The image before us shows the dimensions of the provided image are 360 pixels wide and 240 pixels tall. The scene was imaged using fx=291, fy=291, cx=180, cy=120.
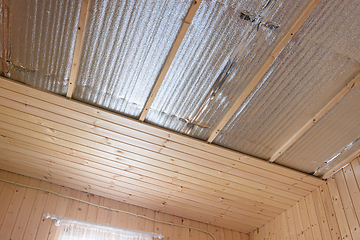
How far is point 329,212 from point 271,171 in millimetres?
769

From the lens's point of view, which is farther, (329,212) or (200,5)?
(329,212)

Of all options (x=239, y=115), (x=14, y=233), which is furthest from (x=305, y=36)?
(x=14, y=233)

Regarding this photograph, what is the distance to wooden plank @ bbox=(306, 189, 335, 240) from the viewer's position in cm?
302

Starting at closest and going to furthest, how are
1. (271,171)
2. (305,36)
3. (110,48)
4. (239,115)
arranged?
(305,36), (110,48), (239,115), (271,171)

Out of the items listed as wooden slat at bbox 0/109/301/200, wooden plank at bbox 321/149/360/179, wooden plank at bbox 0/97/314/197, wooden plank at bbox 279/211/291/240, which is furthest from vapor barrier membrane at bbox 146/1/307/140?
wooden plank at bbox 279/211/291/240

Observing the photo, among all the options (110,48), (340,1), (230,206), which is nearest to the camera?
(340,1)

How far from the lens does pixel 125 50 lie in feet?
7.11

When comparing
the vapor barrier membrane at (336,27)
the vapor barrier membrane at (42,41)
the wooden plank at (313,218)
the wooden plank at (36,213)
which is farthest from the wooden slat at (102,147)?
the vapor barrier membrane at (336,27)

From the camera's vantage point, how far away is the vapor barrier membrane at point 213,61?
195 centimetres

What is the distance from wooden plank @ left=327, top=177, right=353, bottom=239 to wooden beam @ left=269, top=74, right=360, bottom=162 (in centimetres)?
76

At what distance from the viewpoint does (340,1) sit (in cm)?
182

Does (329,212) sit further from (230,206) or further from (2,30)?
(2,30)

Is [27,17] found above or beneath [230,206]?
above

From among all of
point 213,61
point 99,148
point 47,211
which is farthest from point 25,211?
point 213,61
